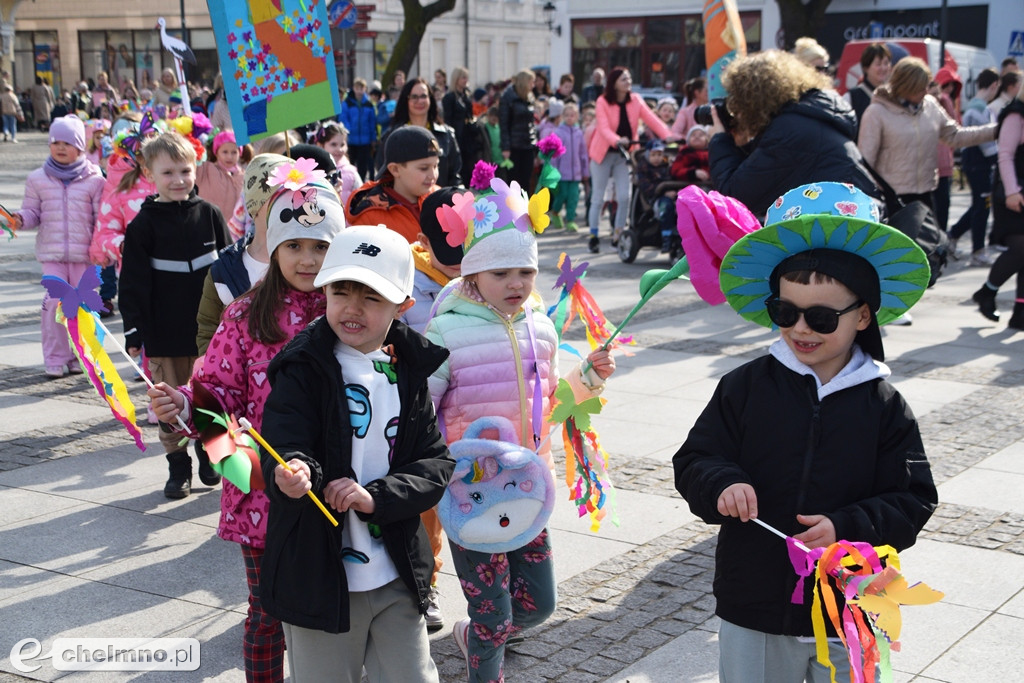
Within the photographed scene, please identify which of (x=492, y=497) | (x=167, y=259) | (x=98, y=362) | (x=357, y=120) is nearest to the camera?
(x=98, y=362)

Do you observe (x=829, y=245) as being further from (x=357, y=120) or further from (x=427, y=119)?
(x=357, y=120)

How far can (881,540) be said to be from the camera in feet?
8.95

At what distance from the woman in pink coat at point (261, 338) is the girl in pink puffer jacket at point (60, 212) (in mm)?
4895

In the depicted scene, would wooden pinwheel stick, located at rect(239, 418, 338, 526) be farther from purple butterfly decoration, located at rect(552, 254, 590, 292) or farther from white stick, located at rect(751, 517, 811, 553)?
purple butterfly decoration, located at rect(552, 254, 590, 292)

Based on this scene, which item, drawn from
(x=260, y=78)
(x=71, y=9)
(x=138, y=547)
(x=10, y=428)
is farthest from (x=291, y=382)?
(x=71, y=9)

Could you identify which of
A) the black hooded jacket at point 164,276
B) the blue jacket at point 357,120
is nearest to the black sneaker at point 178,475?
the black hooded jacket at point 164,276

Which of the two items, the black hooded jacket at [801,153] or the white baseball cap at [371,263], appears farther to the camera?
the black hooded jacket at [801,153]

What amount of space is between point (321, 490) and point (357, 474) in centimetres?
13

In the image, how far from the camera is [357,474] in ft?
9.84

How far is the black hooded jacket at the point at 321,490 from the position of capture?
9.46ft

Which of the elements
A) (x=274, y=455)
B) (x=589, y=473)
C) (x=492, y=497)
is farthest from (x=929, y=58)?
(x=274, y=455)

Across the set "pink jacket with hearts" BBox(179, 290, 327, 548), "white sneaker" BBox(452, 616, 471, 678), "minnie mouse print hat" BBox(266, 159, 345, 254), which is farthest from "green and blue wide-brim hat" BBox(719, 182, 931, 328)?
"white sneaker" BBox(452, 616, 471, 678)

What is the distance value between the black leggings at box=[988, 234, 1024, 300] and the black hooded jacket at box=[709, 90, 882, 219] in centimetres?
394

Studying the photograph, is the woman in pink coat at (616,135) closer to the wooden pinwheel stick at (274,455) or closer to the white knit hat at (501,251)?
the white knit hat at (501,251)
